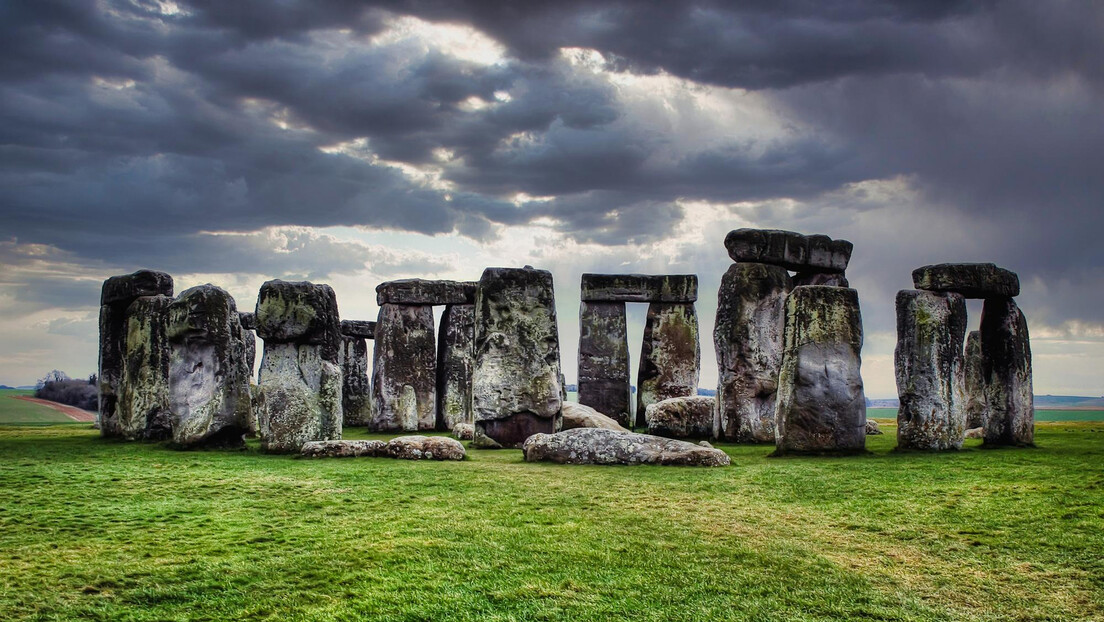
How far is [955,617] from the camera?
506cm

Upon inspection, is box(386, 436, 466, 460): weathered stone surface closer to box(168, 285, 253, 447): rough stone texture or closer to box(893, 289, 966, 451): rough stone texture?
box(168, 285, 253, 447): rough stone texture

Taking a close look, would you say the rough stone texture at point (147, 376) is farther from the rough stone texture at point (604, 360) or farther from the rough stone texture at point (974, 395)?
the rough stone texture at point (974, 395)

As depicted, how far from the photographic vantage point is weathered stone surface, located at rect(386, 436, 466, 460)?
34.9 ft

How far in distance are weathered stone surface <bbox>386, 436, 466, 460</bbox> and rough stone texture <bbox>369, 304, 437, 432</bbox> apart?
756 cm

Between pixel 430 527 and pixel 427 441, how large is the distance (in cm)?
413

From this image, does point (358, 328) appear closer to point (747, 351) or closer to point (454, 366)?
point (454, 366)

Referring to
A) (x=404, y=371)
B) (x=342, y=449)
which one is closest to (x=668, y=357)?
(x=404, y=371)

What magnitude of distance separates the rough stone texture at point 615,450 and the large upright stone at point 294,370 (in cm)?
299

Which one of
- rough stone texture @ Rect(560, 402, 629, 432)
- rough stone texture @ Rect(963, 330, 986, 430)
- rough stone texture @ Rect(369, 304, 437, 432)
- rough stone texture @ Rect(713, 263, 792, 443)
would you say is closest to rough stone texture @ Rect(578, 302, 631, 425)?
rough stone texture @ Rect(369, 304, 437, 432)

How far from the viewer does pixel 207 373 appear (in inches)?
479

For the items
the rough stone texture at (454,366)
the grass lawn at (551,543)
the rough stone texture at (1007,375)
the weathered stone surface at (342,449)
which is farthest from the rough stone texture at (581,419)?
the rough stone texture at (1007,375)

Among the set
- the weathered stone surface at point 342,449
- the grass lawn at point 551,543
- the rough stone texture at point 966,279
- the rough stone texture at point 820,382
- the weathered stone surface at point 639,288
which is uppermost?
the weathered stone surface at point 639,288

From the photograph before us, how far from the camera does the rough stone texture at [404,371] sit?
1855 cm

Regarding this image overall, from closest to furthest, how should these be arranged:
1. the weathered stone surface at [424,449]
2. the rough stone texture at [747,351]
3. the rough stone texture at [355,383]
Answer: the weathered stone surface at [424,449]
the rough stone texture at [747,351]
the rough stone texture at [355,383]
